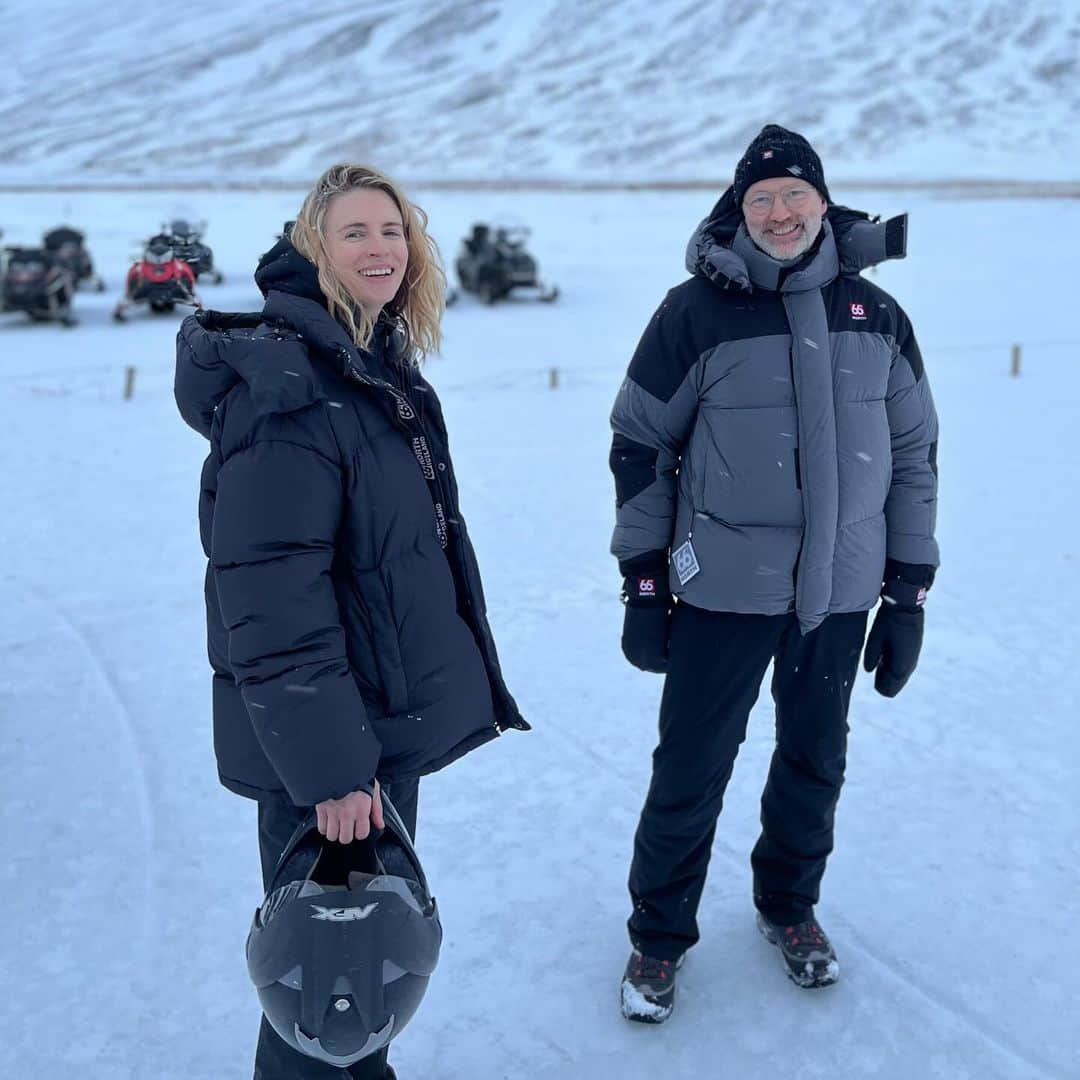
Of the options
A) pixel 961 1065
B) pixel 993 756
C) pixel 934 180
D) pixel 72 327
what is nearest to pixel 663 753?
pixel 961 1065

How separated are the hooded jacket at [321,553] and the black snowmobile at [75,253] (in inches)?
599

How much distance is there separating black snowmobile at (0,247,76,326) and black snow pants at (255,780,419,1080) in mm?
13207

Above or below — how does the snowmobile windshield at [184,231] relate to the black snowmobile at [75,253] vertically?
below

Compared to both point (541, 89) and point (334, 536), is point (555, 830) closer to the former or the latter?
point (334, 536)

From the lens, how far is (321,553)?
173 centimetres

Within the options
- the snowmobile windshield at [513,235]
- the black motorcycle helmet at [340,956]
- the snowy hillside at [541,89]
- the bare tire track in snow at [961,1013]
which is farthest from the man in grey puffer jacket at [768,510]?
the snowy hillside at [541,89]

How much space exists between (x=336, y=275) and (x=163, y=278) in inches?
46.9

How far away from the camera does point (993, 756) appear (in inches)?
143

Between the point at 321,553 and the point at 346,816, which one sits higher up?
the point at 321,553

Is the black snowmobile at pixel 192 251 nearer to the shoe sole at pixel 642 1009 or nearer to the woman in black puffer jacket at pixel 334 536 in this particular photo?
the woman in black puffer jacket at pixel 334 536

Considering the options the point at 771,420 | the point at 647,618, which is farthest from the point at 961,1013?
the point at 771,420

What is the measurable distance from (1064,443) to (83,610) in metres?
6.46

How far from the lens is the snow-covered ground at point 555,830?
248 centimetres

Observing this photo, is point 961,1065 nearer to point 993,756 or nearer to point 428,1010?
point 428,1010
